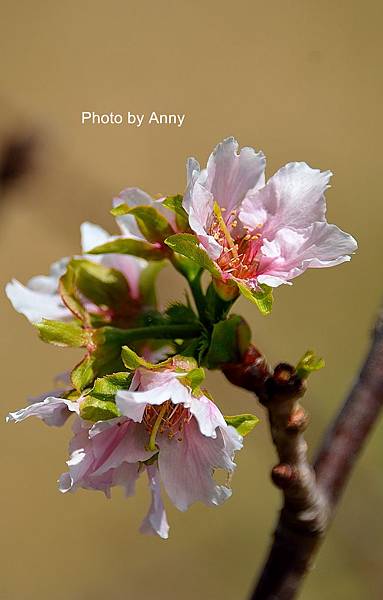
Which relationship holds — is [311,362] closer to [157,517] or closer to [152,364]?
[152,364]

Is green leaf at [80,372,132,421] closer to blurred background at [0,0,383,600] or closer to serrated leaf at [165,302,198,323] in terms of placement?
serrated leaf at [165,302,198,323]

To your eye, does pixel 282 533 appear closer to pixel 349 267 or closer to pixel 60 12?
pixel 349 267

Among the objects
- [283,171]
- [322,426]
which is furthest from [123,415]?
[322,426]

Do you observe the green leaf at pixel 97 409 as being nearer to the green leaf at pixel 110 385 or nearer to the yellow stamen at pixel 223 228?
the green leaf at pixel 110 385

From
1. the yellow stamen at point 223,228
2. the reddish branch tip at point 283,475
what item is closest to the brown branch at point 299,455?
the reddish branch tip at point 283,475

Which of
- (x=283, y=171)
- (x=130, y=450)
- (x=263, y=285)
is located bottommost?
(x=130, y=450)

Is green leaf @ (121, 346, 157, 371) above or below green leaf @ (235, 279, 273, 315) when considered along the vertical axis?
below

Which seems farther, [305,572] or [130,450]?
[305,572]

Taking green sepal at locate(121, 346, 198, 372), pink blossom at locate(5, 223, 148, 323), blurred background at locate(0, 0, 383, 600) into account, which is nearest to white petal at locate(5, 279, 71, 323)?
pink blossom at locate(5, 223, 148, 323)
